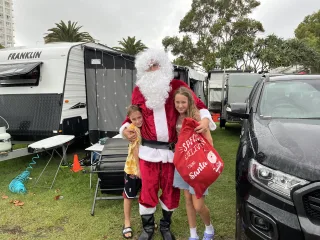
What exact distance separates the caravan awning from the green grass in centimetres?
198

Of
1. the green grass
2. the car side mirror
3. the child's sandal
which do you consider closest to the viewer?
the child's sandal

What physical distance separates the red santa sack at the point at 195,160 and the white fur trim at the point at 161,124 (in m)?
0.24

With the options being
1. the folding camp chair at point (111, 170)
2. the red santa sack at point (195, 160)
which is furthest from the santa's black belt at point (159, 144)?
the folding camp chair at point (111, 170)

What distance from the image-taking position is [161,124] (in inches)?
104

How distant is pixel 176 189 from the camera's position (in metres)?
2.76

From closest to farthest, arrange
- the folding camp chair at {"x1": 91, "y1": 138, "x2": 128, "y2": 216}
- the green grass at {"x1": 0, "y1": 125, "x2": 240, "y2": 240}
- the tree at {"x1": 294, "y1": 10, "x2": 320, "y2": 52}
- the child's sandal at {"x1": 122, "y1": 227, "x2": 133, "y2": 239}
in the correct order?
the child's sandal at {"x1": 122, "y1": 227, "x2": 133, "y2": 239}
the green grass at {"x1": 0, "y1": 125, "x2": 240, "y2": 240}
the folding camp chair at {"x1": 91, "y1": 138, "x2": 128, "y2": 216}
the tree at {"x1": 294, "y1": 10, "x2": 320, "y2": 52}

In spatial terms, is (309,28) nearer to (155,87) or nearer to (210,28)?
(210,28)

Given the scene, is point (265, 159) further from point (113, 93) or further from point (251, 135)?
point (113, 93)

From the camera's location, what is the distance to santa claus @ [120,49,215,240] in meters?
2.63

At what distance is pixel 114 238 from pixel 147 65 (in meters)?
1.86

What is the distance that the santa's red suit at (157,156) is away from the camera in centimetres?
263

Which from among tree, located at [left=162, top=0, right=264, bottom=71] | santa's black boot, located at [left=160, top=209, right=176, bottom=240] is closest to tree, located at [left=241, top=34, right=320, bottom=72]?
tree, located at [left=162, top=0, right=264, bottom=71]

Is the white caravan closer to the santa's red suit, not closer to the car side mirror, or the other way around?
the car side mirror

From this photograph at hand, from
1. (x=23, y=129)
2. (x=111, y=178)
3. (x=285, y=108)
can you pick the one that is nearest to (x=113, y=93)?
(x=23, y=129)
